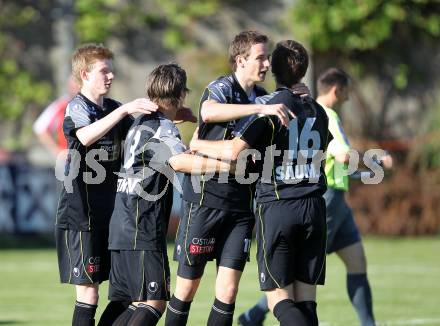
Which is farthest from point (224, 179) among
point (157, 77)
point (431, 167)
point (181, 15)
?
point (181, 15)

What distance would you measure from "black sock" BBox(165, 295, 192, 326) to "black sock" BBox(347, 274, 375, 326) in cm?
198

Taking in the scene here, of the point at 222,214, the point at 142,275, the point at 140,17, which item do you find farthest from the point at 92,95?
the point at 140,17

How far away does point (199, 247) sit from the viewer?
23.7 feet

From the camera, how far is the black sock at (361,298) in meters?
8.79

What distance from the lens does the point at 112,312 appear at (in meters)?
7.22

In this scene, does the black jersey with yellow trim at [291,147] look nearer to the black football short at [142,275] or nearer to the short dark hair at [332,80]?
the black football short at [142,275]

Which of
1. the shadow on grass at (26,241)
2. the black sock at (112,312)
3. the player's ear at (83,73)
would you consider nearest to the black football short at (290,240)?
the black sock at (112,312)

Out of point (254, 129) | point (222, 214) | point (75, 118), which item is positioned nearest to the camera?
point (254, 129)

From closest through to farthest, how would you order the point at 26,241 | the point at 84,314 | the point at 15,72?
1. the point at 84,314
2. the point at 26,241
3. the point at 15,72

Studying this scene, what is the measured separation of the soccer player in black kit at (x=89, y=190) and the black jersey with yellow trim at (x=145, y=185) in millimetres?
356

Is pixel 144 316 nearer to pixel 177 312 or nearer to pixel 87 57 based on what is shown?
pixel 177 312

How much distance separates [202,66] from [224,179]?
A: 14.5m

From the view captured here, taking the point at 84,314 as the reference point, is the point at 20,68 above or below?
above

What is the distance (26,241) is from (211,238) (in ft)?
39.0
